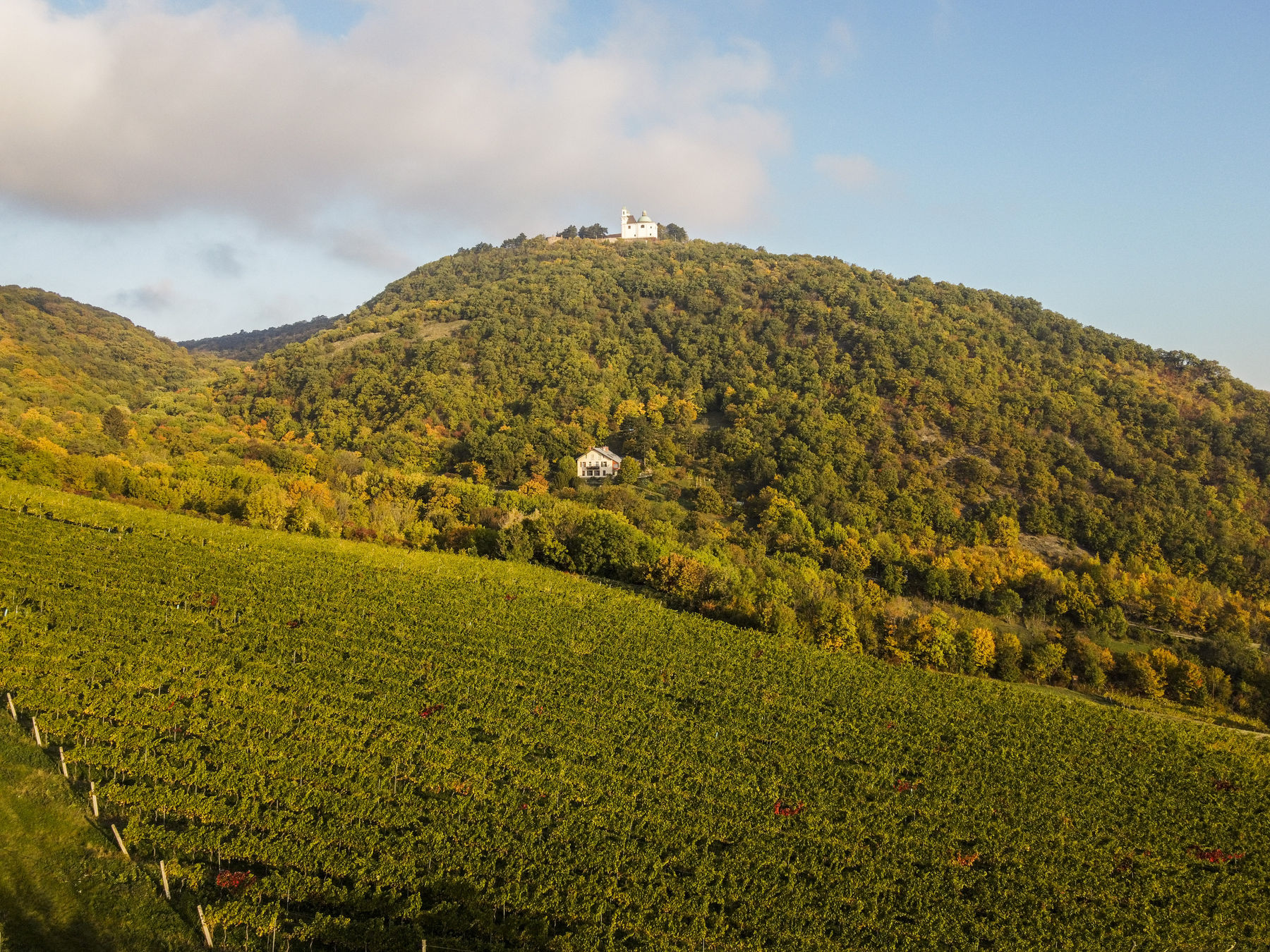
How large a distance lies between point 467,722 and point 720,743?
27.9 feet

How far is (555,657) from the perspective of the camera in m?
30.2

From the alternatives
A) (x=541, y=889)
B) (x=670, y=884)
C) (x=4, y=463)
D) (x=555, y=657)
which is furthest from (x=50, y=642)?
(x=4, y=463)

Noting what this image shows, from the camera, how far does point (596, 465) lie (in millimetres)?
79938

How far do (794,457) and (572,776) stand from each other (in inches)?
2330

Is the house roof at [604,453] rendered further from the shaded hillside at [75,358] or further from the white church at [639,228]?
the white church at [639,228]

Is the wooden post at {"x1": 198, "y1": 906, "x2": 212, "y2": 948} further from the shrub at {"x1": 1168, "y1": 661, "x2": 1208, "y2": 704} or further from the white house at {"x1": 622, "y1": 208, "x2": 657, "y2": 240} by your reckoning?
the white house at {"x1": 622, "y1": 208, "x2": 657, "y2": 240}

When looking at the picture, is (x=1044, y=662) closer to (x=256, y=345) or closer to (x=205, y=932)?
(x=205, y=932)

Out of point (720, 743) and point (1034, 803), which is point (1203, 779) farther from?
point (720, 743)

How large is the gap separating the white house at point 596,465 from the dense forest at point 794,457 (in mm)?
1798

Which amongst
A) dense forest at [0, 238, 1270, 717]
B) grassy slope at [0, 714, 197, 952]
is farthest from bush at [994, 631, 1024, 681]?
grassy slope at [0, 714, 197, 952]

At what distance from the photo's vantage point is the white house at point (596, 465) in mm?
79438

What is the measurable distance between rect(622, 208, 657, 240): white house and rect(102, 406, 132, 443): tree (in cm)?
11269

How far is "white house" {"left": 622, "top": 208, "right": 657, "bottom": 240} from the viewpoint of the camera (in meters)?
163

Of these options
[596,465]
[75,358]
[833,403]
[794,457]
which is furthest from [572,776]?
[75,358]
